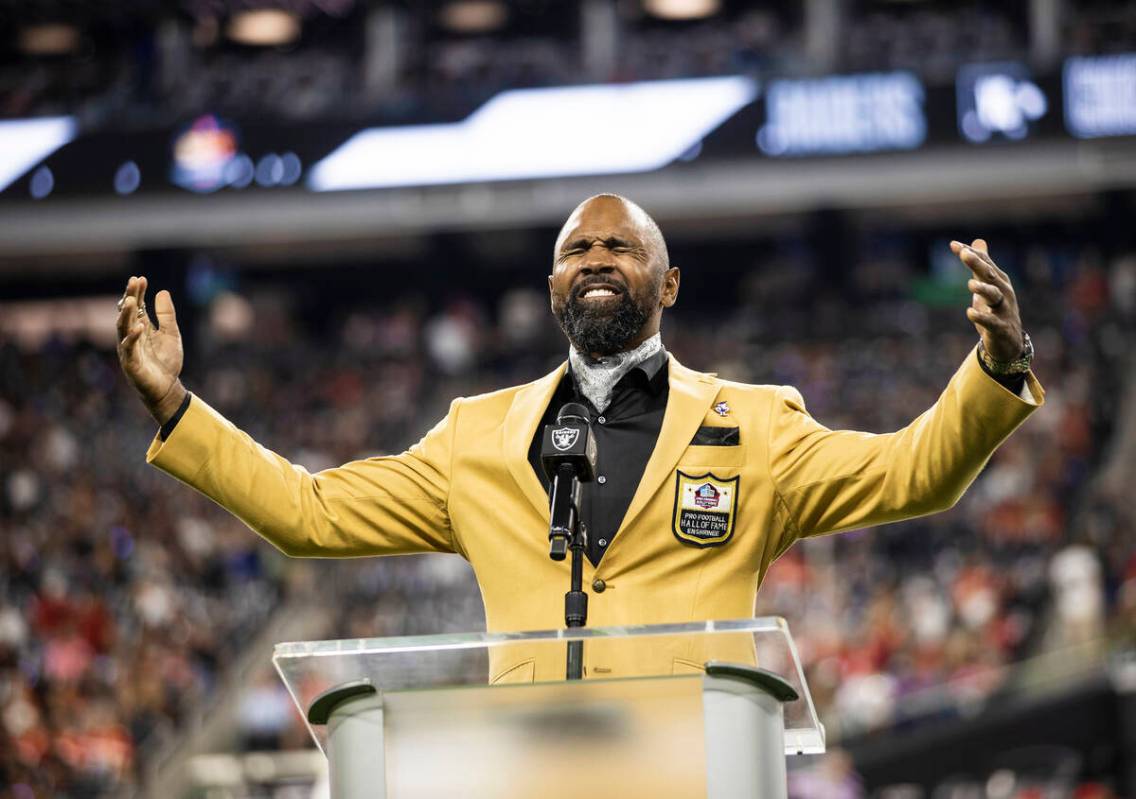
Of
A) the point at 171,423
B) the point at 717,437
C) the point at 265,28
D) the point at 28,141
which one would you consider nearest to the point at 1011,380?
the point at 717,437

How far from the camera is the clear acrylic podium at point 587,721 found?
203cm

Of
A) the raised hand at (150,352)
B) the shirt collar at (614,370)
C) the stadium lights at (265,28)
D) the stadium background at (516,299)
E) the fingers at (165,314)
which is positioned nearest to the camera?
the raised hand at (150,352)

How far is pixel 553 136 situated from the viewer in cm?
1809

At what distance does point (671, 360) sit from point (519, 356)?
15402 millimetres

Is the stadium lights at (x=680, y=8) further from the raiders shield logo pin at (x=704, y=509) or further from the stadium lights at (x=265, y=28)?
the raiders shield logo pin at (x=704, y=509)

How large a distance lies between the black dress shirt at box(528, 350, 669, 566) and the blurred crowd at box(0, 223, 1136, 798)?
7711mm

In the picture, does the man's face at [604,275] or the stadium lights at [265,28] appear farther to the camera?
the stadium lights at [265,28]

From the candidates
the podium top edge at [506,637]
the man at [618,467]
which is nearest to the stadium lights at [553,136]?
the man at [618,467]

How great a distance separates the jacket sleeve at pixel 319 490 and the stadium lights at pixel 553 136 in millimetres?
15199

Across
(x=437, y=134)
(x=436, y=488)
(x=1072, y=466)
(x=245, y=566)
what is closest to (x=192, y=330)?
(x=437, y=134)

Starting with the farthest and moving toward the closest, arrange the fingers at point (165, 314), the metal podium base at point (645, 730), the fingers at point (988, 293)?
the fingers at point (165, 314) < the fingers at point (988, 293) < the metal podium base at point (645, 730)

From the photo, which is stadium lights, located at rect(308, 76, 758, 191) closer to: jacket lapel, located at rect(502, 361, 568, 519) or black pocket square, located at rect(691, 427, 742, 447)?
jacket lapel, located at rect(502, 361, 568, 519)

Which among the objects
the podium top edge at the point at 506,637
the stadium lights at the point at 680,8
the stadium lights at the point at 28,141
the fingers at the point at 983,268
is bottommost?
the podium top edge at the point at 506,637

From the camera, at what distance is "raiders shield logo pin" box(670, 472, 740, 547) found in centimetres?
270
